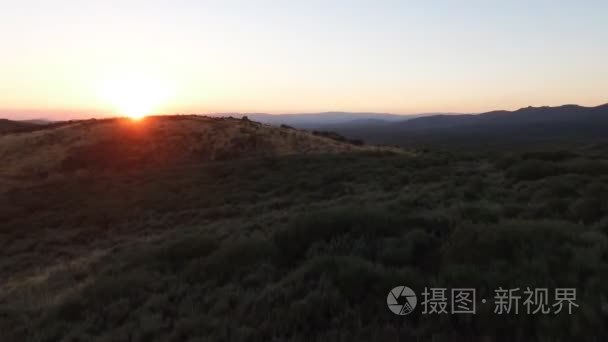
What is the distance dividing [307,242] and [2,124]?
7380 cm

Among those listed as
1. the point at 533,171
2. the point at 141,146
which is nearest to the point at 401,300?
the point at 533,171

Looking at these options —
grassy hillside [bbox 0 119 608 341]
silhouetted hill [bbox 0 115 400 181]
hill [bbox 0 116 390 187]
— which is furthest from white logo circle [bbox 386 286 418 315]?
hill [bbox 0 116 390 187]

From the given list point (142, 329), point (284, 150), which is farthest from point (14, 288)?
point (284, 150)

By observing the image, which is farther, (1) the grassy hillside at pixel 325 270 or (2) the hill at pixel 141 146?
(2) the hill at pixel 141 146

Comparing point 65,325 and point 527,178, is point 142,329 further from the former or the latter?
point 527,178

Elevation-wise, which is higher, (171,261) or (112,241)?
(171,261)

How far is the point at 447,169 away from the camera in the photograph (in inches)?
851

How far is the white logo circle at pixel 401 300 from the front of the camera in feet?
17.8

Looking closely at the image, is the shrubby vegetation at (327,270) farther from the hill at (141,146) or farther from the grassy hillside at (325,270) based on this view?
the hill at (141,146)

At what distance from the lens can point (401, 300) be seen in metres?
5.61

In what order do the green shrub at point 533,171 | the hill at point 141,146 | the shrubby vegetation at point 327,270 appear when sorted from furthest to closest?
the hill at point 141,146
the green shrub at point 533,171
the shrubby vegetation at point 327,270

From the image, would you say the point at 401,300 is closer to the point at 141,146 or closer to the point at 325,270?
the point at 325,270

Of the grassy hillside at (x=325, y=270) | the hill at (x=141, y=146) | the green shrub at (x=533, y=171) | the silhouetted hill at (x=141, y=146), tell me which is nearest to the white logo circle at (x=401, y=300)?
the grassy hillside at (x=325, y=270)

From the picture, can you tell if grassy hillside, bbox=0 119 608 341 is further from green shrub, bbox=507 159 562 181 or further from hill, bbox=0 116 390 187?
hill, bbox=0 116 390 187
